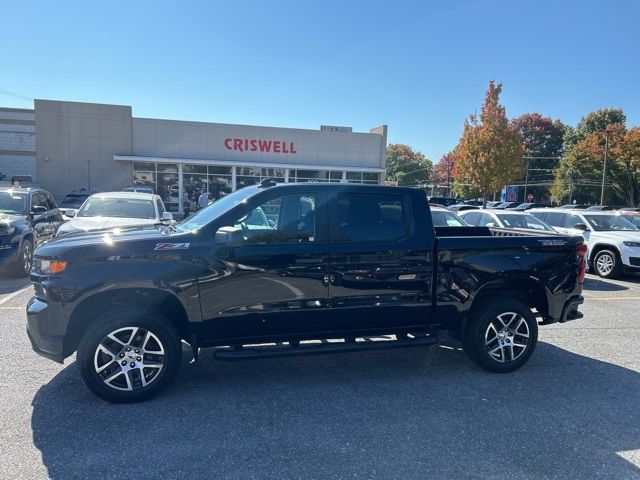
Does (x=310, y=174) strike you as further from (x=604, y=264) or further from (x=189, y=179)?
(x=604, y=264)

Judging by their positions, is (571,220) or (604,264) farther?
(571,220)

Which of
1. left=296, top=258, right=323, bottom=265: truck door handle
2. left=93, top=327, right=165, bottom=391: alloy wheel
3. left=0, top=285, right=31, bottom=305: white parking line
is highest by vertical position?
left=296, top=258, right=323, bottom=265: truck door handle

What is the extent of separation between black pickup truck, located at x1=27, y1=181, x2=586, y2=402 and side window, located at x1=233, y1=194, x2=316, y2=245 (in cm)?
1

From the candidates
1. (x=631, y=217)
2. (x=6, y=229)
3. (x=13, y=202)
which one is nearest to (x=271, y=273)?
(x=6, y=229)

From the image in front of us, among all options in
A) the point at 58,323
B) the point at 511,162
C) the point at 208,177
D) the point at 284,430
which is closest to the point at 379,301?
the point at 284,430

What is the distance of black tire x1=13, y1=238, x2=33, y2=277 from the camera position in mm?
8922

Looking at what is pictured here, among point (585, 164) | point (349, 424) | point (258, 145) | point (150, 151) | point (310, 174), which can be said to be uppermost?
point (585, 164)

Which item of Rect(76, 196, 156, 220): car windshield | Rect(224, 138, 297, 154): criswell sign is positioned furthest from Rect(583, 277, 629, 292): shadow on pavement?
Rect(224, 138, 297, 154): criswell sign

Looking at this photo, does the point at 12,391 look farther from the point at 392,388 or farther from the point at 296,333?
the point at 392,388

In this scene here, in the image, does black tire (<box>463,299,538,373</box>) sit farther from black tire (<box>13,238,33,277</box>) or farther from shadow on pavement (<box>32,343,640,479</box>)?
black tire (<box>13,238,33,277</box>)

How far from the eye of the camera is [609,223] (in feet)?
38.6

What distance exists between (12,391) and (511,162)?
3305 centimetres

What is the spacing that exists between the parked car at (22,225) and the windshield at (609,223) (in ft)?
44.0

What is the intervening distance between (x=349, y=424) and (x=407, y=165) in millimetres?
104049
